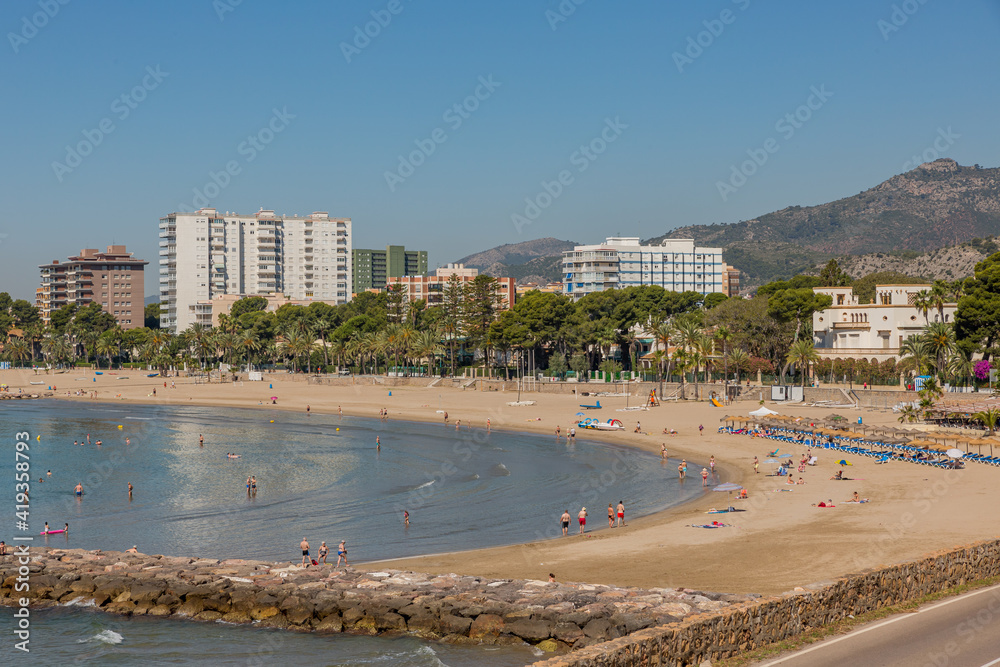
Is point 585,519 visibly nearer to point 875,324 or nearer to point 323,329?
point 875,324

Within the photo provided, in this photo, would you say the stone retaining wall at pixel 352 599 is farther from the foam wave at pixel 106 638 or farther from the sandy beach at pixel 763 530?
the sandy beach at pixel 763 530

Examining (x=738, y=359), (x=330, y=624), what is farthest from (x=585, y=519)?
(x=738, y=359)

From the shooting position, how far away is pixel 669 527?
3694 centimetres

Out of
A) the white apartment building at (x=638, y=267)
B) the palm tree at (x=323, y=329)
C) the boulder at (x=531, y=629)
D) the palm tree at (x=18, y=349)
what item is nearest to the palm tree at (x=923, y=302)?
the boulder at (x=531, y=629)

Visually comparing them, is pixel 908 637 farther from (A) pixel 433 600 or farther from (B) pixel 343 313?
(B) pixel 343 313

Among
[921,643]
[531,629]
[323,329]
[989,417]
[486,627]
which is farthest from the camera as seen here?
[323,329]

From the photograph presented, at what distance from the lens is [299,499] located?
4572 cm

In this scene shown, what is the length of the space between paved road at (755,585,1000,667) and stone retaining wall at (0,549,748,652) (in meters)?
4.31

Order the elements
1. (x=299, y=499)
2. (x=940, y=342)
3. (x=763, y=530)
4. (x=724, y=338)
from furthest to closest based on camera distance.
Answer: (x=724, y=338), (x=940, y=342), (x=299, y=499), (x=763, y=530)

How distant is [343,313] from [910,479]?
13010cm

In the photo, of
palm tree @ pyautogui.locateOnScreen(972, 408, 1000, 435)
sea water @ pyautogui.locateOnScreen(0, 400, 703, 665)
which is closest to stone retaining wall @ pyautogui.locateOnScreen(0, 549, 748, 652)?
sea water @ pyautogui.locateOnScreen(0, 400, 703, 665)

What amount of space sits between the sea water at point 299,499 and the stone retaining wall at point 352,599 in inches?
31.7

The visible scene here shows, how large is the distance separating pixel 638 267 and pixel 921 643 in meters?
166

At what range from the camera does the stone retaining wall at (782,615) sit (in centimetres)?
1564
